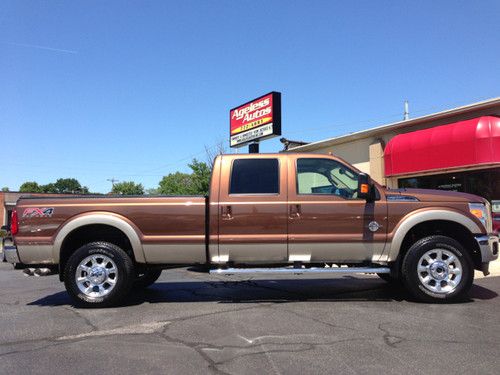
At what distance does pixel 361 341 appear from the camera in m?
4.74

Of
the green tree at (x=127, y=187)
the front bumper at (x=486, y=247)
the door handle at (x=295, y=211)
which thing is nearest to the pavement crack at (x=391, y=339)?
Result: the door handle at (x=295, y=211)

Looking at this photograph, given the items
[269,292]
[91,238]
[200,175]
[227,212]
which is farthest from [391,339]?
[200,175]

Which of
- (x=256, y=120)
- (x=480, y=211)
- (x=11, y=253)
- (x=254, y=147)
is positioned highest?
(x=256, y=120)

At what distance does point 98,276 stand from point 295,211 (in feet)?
9.32

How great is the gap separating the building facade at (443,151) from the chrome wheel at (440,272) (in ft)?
32.2

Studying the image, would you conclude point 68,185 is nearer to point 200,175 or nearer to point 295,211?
point 200,175

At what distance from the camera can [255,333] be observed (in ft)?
16.6

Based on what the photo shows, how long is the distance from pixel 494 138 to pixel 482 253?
397 inches

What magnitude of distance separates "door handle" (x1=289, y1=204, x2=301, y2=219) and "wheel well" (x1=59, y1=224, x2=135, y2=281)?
7.65 ft

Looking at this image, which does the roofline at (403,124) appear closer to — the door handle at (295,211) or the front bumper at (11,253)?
the door handle at (295,211)

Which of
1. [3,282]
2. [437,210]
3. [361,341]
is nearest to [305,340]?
[361,341]

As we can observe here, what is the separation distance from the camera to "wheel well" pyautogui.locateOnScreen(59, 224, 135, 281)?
6605mm

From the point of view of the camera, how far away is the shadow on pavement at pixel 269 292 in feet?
23.0

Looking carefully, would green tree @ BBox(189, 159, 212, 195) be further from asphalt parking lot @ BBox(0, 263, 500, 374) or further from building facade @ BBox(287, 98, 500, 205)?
asphalt parking lot @ BBox(0, 263, 500, 374)
